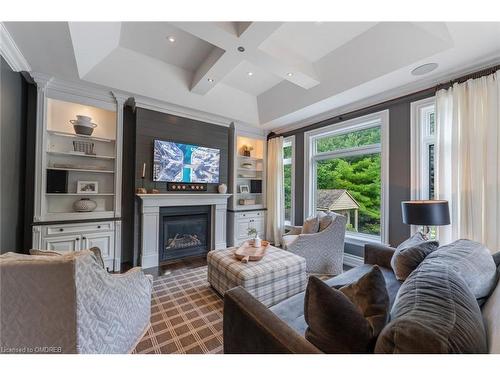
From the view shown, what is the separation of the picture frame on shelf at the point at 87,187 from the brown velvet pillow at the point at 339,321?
10.8 feet

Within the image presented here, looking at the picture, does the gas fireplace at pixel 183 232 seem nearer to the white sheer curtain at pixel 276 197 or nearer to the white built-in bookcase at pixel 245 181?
the white built-in bookcase at pixel 245 181

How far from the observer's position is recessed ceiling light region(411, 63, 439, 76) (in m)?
2.34

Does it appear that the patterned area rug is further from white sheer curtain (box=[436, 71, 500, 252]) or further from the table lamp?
white sheer curtain (box=[436, 71, 500, 252])

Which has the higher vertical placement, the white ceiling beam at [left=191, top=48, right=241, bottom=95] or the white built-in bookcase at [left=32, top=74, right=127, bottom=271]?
the white ceiling beam at [left=191, top=48, right=241, bottom=95]

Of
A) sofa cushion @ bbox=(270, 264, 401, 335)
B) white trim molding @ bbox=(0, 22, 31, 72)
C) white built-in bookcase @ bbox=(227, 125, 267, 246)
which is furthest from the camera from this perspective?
white built-in bookcase @ bbox=(227, 125, 267, 246)

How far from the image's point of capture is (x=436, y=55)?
7.06 feet

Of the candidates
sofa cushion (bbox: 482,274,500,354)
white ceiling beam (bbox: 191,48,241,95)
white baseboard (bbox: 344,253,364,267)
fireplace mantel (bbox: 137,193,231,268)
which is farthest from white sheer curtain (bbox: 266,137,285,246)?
sofa cushion (bbox: 482,274,500,354)

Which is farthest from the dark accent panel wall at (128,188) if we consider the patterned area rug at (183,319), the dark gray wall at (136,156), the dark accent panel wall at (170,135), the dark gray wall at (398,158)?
the dark gray wall at (398,158)

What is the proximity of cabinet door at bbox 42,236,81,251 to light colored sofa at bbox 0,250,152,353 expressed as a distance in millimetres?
1949

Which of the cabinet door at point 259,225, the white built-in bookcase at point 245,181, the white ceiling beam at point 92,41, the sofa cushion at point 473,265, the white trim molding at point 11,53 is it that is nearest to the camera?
the sofa cushion at point 473,265

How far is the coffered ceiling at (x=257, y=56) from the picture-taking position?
6.70ft
